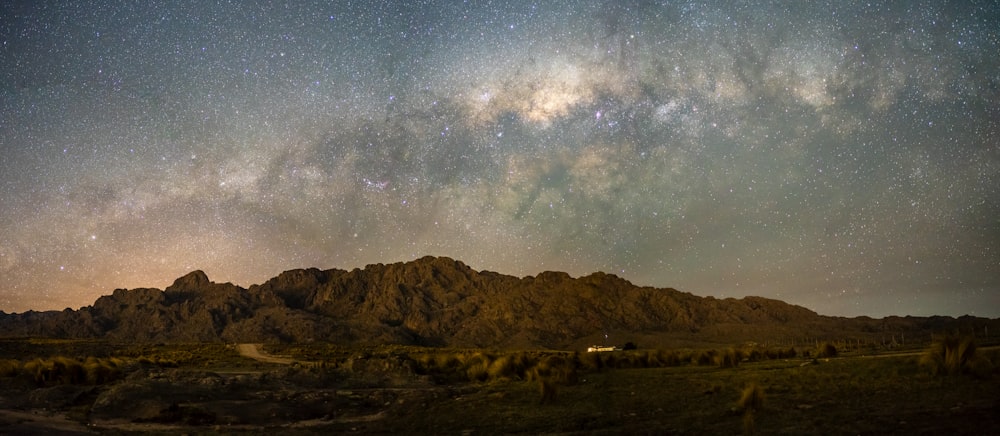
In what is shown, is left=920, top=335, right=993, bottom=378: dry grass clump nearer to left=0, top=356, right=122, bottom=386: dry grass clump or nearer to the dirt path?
left=0, top=356, right=122, bottom=386: dry grass clump

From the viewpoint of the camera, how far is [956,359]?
17875mm

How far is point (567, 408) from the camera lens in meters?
19.0

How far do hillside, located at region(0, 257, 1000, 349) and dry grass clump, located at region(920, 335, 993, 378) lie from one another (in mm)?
109308

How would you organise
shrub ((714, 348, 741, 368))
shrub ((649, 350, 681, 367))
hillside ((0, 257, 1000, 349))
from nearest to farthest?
1. shrub ((714, 348, 741, 368))
2. shrub ((649, 350, 681, 367))
3. hillside ((0, 257, 1000, 349))

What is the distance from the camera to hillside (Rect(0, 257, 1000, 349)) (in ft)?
456

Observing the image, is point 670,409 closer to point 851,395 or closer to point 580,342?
point 851,395

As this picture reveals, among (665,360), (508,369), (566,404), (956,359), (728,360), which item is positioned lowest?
(566,404)

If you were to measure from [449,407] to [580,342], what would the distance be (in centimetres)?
12211

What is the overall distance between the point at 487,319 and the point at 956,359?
482 feet

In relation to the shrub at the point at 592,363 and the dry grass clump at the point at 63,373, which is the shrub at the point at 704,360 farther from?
the dry grass clump at the point at 63,373

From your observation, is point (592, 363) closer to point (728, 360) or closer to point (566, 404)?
point (728, 360)

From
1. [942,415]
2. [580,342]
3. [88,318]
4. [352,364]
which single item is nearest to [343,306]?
[88,318]

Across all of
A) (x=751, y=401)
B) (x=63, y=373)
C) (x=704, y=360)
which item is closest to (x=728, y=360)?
(x=704, y=360)

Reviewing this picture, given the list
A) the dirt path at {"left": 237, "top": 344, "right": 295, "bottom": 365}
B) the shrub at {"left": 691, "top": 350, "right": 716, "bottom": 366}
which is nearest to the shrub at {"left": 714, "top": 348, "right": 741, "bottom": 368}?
the shrub at {"left": 691, "top": 350, "right": 716, "bottom": 366}
